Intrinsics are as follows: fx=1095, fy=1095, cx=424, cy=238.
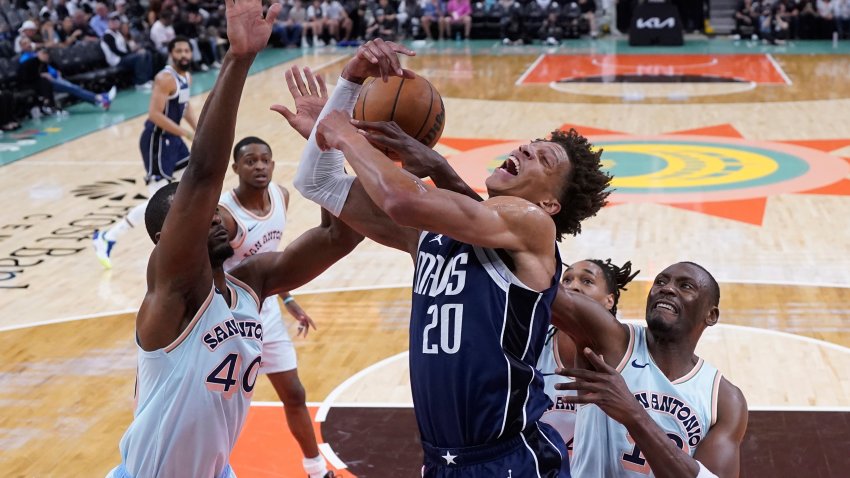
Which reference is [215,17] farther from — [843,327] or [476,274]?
[476,274]

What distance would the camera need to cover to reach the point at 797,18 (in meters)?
27.5

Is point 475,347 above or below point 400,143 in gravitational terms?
below

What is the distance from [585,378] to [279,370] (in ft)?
10.1

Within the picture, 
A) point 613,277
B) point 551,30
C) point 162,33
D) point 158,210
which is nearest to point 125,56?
point 162,33

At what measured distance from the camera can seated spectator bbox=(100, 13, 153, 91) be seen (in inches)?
843

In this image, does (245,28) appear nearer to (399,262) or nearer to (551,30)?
(399,262)

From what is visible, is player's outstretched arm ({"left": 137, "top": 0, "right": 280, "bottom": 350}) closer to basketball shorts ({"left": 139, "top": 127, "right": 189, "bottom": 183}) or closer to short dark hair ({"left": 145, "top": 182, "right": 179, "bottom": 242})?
short dark hair ({"left": 145, "top": 182, "right": 179, "bottom": 242})

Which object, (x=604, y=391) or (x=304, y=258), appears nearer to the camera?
(x=604, y=391)

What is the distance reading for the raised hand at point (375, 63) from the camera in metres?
3.40

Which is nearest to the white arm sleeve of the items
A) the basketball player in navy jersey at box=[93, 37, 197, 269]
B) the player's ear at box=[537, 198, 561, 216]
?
the player's ear at box=[537, 198, 561, 216]

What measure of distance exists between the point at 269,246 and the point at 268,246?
1 centimetres

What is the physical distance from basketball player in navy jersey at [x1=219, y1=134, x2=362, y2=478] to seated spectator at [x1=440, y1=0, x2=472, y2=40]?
22.1 m

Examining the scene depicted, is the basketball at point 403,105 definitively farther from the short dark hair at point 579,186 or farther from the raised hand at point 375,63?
the short dark hair at point 579,186

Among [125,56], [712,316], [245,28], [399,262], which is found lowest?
[125,56]
